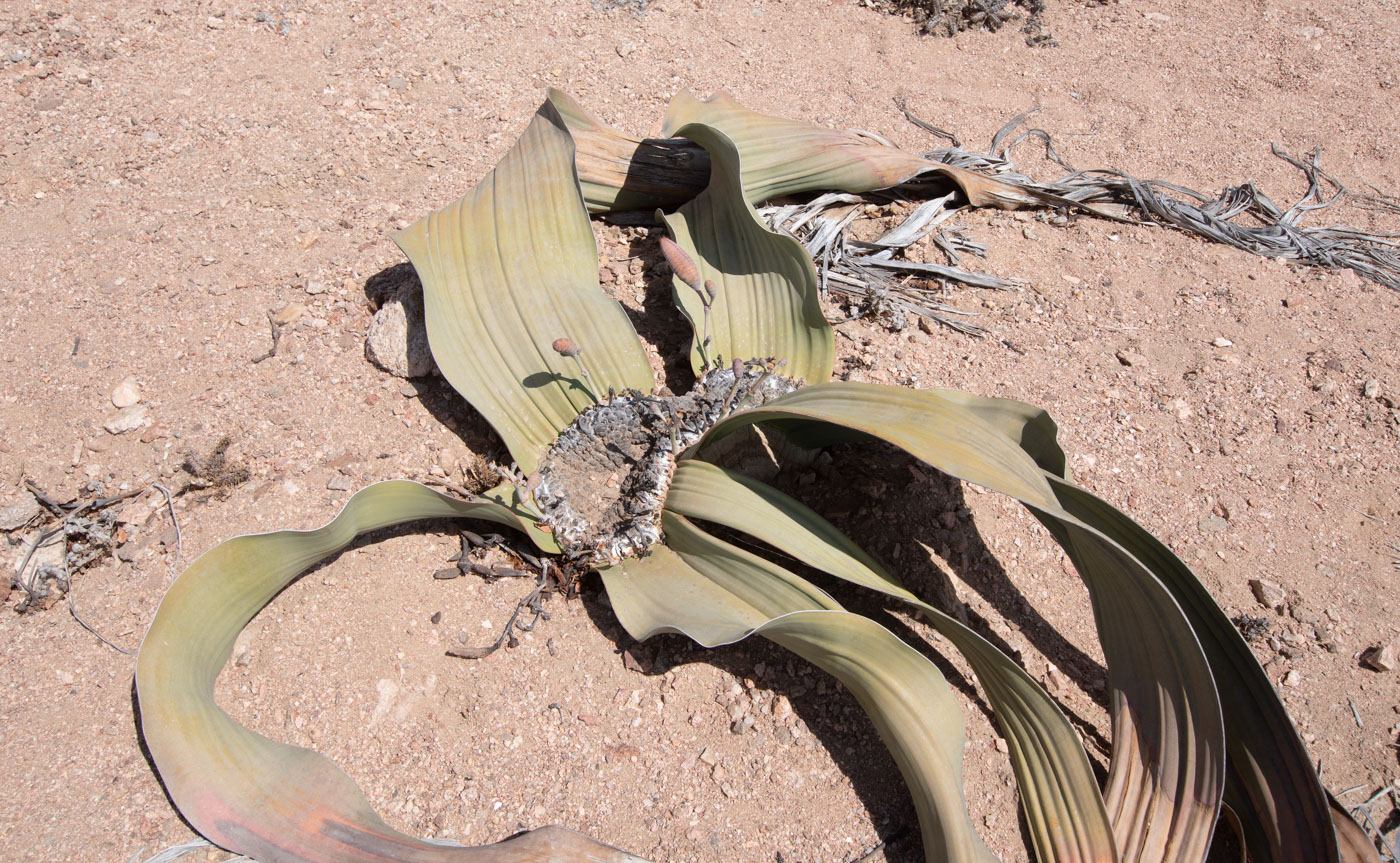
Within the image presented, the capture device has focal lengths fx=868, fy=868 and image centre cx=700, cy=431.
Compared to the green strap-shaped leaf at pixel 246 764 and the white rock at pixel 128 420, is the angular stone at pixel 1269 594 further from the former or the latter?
the white rock at pixel 128 420

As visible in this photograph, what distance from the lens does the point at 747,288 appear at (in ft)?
5.87

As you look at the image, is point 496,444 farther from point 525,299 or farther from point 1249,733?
point 1249,733

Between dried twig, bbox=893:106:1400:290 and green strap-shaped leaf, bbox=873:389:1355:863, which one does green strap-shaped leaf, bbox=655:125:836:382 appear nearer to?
green strap-shaped leaf, bbox=873:389:1355:863

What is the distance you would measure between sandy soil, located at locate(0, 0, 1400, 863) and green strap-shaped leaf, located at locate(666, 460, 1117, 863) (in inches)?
3.4

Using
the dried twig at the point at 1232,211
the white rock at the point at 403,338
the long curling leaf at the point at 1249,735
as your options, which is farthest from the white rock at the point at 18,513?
the dried twig at the point at 1232,211

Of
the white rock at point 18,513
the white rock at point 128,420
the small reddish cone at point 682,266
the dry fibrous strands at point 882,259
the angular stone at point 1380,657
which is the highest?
the small reddish cone at point 682,266

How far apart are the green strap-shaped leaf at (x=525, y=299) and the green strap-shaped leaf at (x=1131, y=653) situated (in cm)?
50

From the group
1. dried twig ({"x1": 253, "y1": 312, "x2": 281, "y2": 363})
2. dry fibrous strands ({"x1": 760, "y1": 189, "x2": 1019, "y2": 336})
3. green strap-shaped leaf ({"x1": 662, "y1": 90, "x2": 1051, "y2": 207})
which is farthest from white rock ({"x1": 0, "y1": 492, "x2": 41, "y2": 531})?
dry fibrous strands ({"x1": 760, "y1": 189, "x2": 1019, "y2": 336})

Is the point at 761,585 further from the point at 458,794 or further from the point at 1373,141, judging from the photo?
the point at 1373,141

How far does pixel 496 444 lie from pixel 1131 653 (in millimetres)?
1191

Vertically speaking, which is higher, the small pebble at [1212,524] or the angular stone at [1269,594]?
the small pebble at [1212,524]

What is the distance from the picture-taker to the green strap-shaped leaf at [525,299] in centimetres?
166

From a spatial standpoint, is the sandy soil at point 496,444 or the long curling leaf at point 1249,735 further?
the sandy soil at point 496,444

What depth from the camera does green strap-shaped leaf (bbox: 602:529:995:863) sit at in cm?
120
